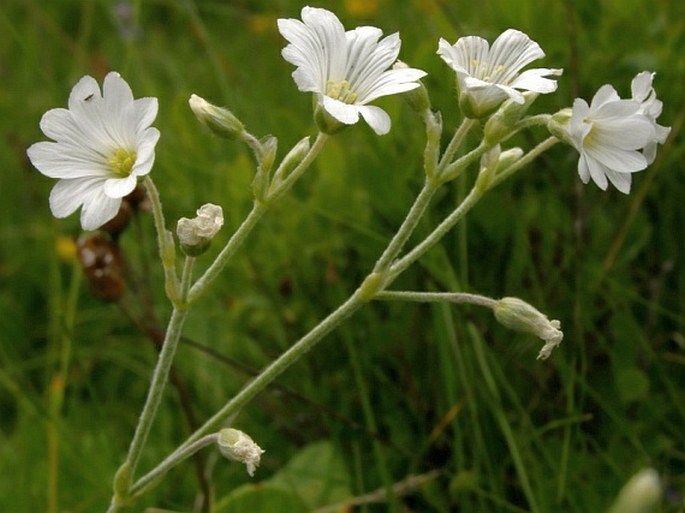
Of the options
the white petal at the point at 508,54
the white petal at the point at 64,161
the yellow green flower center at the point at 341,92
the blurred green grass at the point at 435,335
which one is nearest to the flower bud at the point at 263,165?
the yellow green flower center at the point at 341,92

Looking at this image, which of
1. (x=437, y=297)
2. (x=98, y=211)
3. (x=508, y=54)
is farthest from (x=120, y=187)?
(x=508, y=54)

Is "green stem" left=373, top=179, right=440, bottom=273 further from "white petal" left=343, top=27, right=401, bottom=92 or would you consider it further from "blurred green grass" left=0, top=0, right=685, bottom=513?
"blurred green grass" left=0, top=0, right=685, bottom=513

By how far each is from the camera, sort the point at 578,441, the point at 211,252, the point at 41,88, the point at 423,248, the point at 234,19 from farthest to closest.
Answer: the point at 234,19 < the point at 41,88 < the point at 211,252 < the point at 578,441 < the point at 423,248

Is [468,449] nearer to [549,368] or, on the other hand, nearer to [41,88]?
[549,368]

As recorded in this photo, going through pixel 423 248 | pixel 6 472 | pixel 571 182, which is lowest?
pixel 6 472

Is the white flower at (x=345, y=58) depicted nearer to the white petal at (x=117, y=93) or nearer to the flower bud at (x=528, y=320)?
the white petal at (x=117, y=93)

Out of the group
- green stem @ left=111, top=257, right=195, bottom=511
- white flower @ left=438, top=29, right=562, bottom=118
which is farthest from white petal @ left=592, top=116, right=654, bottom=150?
green stem @ left=111, top=257, right=195, bottom=511

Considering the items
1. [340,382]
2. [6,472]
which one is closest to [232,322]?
[340,382]

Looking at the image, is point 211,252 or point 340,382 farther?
point 211,252
